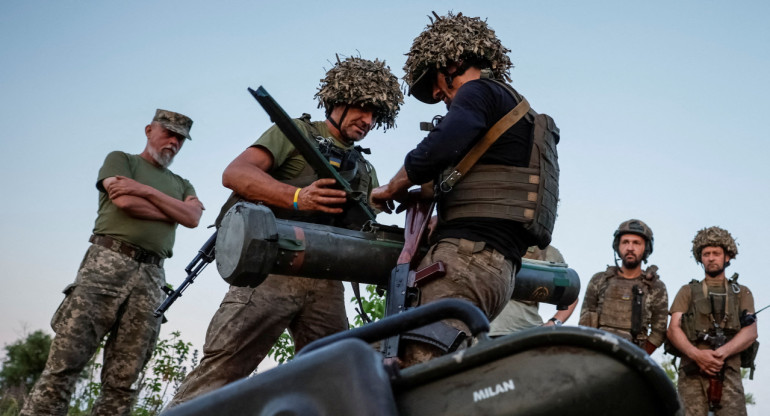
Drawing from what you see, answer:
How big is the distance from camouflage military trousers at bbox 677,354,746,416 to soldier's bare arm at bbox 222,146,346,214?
5.16m

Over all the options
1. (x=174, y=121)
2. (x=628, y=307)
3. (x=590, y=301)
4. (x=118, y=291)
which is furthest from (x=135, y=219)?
(x=628, y=307)

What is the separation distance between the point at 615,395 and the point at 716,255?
770cm

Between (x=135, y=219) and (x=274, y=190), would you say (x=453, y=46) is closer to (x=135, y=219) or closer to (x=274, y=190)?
(x=274, y=190)

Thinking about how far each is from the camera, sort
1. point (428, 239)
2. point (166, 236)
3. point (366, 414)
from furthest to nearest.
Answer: point (166, 236)
point (428, 239)
point (366, 414)

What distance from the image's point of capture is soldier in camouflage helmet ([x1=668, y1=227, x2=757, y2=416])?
7.78 m

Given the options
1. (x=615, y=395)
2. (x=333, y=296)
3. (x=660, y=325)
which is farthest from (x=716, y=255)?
(x=615, y=395)

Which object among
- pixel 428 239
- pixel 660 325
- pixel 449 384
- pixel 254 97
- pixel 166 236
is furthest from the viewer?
pixel 660 325

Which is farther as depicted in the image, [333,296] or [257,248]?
[333,296]

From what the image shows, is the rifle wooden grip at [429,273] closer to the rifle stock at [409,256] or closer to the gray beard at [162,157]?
the rifle stock at [409,256]

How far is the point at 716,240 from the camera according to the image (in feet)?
27.5

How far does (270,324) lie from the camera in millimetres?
4281

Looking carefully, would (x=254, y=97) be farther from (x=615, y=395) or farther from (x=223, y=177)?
(x=615, y=395)

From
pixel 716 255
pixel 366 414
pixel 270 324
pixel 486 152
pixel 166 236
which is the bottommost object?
pixel 366 414

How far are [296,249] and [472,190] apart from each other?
86cm
